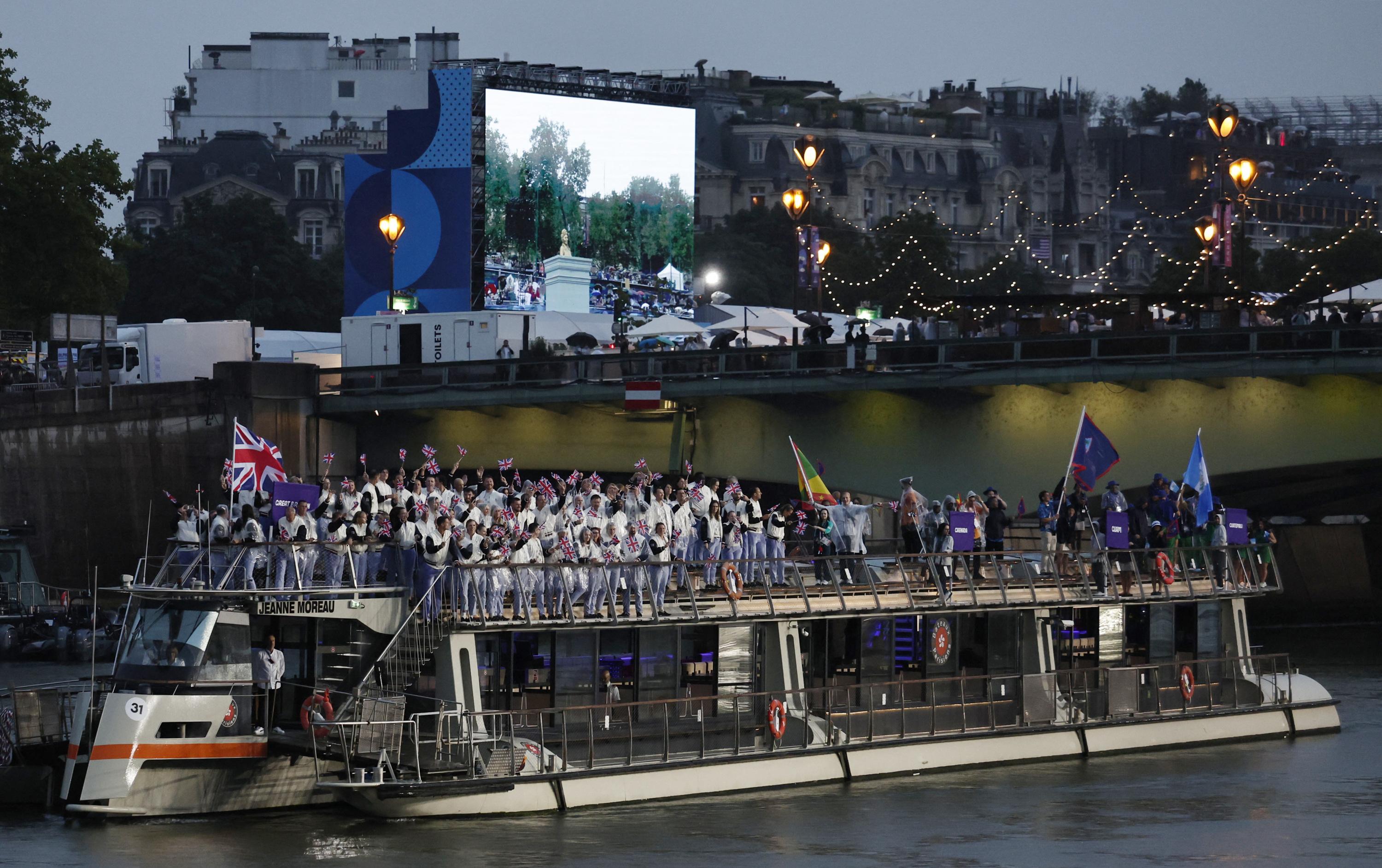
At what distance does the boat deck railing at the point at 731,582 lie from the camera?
28.2 meters

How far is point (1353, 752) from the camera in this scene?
119ft

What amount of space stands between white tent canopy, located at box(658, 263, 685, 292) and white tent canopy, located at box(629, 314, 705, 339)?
28027 millimetres

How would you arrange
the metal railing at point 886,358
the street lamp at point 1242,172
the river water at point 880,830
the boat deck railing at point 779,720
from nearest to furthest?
the river water at point 880,830, the boat deck railing at point 779,720, the metal railing at point 886,358, the street lamp at point 1242,172

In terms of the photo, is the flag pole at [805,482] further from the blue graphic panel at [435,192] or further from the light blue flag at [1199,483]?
the blue graphic panel at [435,192]

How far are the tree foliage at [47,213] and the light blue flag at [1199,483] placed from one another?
38.5 metres

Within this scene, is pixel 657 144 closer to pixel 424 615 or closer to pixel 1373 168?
pixel 424 615

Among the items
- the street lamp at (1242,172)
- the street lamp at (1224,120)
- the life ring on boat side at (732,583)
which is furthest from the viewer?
the street lamp at (1242,172)

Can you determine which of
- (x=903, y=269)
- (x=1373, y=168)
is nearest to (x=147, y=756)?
(x=903, y=269)

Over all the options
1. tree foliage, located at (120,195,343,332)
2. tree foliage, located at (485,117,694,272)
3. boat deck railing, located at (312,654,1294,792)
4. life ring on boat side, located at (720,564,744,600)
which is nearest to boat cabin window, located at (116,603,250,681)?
boat deck railing, located at (312,654,1294,792)

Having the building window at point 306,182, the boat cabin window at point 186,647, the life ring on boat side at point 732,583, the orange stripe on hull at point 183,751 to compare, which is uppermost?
the building window at point 306,182

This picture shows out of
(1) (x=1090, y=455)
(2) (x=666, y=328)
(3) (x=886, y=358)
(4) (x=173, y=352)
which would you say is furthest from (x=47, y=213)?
(1) (x=1090, y=455)

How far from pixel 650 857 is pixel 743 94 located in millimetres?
133189

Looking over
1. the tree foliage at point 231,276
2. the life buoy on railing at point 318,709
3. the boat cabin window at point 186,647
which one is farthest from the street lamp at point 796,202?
the tree foliage at point 231,276

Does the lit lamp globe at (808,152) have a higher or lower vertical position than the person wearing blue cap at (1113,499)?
higher
